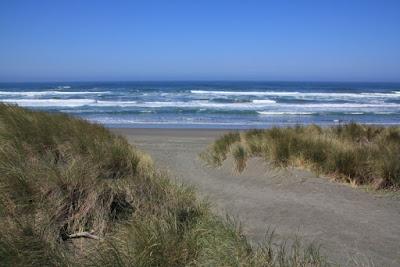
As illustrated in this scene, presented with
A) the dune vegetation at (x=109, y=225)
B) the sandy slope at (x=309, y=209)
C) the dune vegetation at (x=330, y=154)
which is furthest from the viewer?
the dune vegetation at (x=330, y=154)

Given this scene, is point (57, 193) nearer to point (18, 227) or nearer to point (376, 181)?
point (18, 227)

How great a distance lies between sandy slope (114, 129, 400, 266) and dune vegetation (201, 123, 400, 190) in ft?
0.89

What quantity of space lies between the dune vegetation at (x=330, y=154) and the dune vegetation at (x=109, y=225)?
2861 millimetres

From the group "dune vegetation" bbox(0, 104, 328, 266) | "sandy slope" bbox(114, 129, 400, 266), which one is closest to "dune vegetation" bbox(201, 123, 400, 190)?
"sandy slope" bbox(114, 129, 400, 266)

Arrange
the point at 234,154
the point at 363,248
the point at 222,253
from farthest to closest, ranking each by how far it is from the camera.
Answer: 1. the point at 234,154
2. the point at 363,248
3. the point at 222,253

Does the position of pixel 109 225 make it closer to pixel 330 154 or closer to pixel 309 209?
pixel 309 209

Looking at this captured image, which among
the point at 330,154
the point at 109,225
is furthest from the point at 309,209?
the point at 109,225

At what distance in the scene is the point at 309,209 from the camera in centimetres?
615

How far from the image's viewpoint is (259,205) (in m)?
6.54

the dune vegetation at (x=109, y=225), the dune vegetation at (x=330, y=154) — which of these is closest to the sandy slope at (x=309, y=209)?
the dune vegetation at (x=330, y=154)

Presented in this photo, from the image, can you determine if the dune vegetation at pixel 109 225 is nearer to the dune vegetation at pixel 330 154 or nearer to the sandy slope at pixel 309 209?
the sandy slope at pixel 309 209

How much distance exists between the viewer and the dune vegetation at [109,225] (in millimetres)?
3512

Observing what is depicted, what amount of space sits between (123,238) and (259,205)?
10.0 ft

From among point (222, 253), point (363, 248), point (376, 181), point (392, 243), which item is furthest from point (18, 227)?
point (376, 181)
